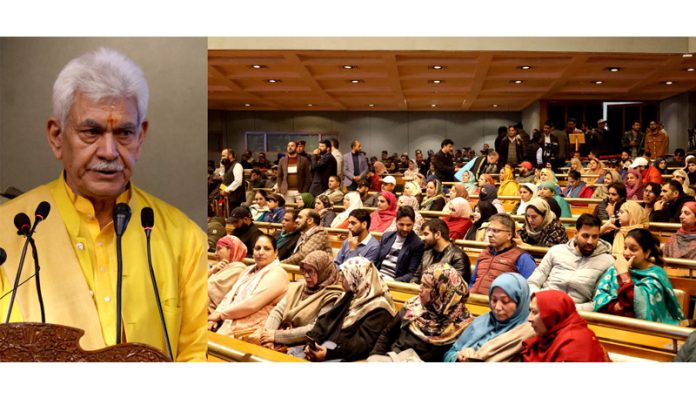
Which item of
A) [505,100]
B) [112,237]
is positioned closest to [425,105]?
[505,100]

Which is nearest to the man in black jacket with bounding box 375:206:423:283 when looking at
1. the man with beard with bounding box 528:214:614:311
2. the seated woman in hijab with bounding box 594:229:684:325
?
the man with beard with bounding box 528:214:614:311

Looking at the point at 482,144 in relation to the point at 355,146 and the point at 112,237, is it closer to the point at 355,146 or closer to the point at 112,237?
the point at 355,146

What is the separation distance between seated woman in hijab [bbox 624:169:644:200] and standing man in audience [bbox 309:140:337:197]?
2462mm

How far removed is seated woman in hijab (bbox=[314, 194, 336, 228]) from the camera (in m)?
4.86

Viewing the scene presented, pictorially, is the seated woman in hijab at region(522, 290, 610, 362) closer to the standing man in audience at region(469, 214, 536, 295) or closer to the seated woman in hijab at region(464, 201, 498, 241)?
the standing man in audience at region(469, 214, 536, 295)

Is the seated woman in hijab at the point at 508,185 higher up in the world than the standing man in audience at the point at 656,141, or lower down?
lower down

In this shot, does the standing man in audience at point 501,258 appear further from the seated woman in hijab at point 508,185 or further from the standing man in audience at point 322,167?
the standing man in audience at point 322,167

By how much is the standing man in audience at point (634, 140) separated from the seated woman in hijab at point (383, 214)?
176 centimetres

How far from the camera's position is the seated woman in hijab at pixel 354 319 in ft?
12.0

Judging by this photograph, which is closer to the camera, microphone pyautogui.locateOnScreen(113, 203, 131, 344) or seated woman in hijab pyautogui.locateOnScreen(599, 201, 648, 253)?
microphone pyautogui.locateOnScreen(113, 203, 131, 344)

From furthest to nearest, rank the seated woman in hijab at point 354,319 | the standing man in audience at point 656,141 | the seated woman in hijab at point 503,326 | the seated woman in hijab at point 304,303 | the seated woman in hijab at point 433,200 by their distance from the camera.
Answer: the seated woman in hijab at point 433,200
the standing man in audience at point 656,141
the seated woman in hijab at point 304,303
the seated woman in hijab at point 354,319
the seated woman in hijab at point 503,326

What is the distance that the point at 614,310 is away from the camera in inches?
147

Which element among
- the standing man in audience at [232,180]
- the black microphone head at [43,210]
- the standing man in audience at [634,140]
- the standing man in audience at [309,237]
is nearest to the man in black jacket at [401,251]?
the standing man in audience at [309,237]
